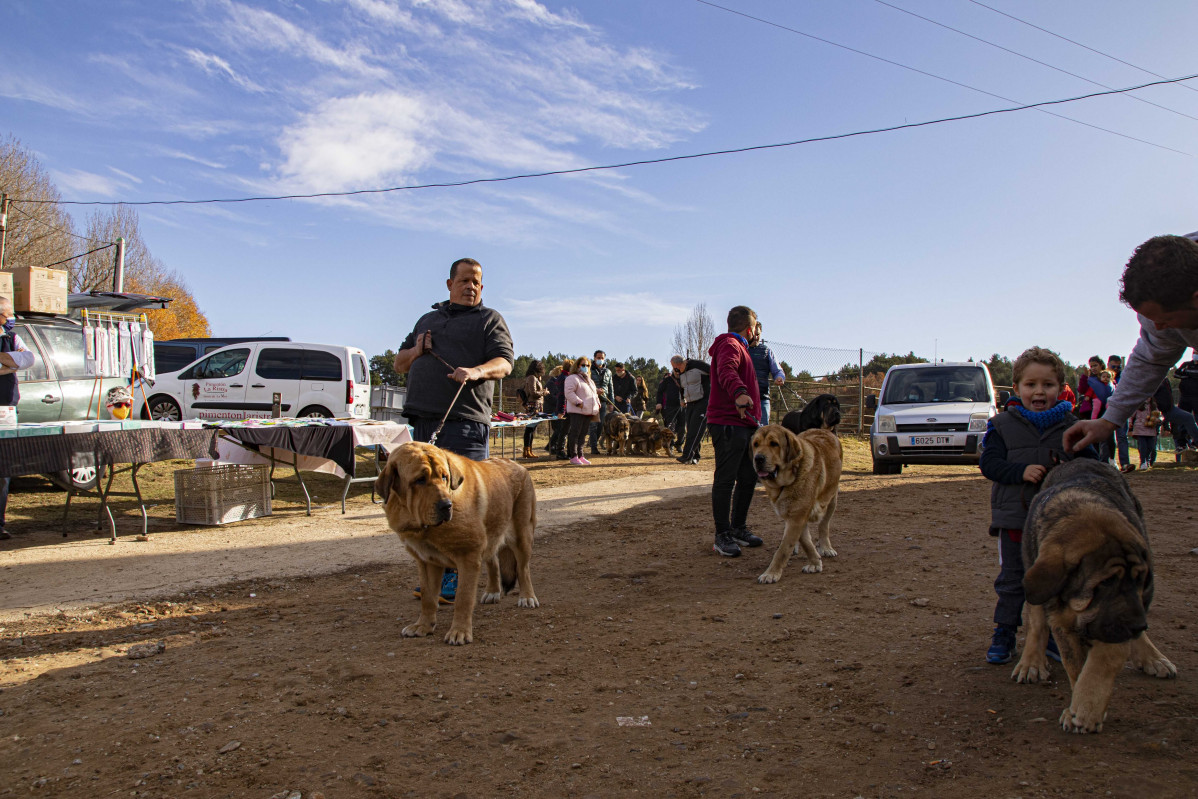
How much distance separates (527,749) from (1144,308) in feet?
9.19

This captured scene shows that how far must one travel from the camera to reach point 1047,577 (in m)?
2.51

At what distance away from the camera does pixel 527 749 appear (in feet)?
8.57

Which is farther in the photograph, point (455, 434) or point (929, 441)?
point (929, 441)

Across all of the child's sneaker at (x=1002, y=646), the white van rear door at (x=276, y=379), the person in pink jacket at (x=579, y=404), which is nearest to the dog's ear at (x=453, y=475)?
the child's sneaker at (x=1002, y=646)

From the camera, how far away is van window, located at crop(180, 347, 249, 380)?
46.2ft

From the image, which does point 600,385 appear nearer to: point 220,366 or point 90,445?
point 220,366

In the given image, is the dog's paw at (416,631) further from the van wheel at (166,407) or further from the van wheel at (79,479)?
the van wheel at (166,407)

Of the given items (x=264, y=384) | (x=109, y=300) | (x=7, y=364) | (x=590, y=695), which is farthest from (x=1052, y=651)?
(x=264, y=384)

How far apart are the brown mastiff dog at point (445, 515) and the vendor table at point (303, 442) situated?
3415mm

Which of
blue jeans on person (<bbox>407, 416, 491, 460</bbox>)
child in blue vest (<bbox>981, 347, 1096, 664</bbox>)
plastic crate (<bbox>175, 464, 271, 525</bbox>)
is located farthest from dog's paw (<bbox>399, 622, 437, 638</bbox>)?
plastic crate (<bbox>175, 464, 271, 525</bbox>)

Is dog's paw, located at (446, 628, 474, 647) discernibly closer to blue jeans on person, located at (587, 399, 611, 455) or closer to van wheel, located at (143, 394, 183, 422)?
blue jeans on person, located at (587, 399, 611, 455)

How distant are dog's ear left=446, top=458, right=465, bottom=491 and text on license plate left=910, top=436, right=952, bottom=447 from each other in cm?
934

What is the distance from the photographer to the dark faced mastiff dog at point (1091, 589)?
2420mm

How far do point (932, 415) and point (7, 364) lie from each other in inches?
457
